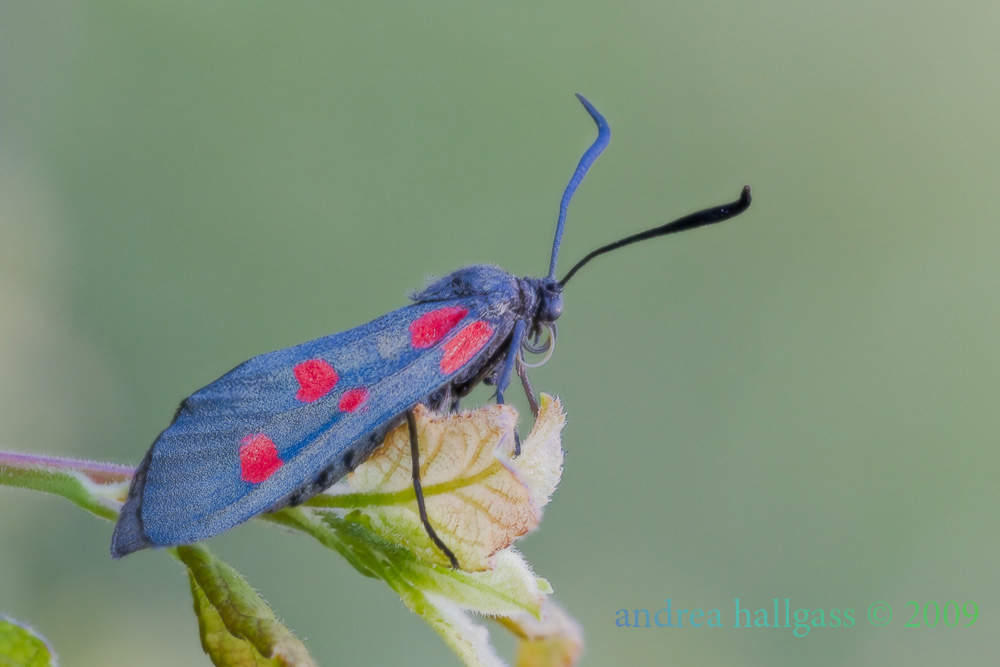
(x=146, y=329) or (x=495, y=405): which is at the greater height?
(x=495, y=405)

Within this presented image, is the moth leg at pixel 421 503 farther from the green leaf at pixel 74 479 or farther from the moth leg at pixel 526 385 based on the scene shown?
the moth leg at pixel 526 385

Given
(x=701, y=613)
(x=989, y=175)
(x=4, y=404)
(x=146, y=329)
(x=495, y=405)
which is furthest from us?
(x=989, y=175)

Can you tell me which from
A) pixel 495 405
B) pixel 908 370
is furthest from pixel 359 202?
pixel 495 405

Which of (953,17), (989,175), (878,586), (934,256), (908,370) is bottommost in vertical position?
(878,586)

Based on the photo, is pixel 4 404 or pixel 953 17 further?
pixel 953 17

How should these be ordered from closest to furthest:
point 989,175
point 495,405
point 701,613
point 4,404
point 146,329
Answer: point 495,405 → point 701,613 → point 4,404 → point 146,329 → point 989,175

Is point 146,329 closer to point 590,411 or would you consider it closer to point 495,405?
point 590,411
